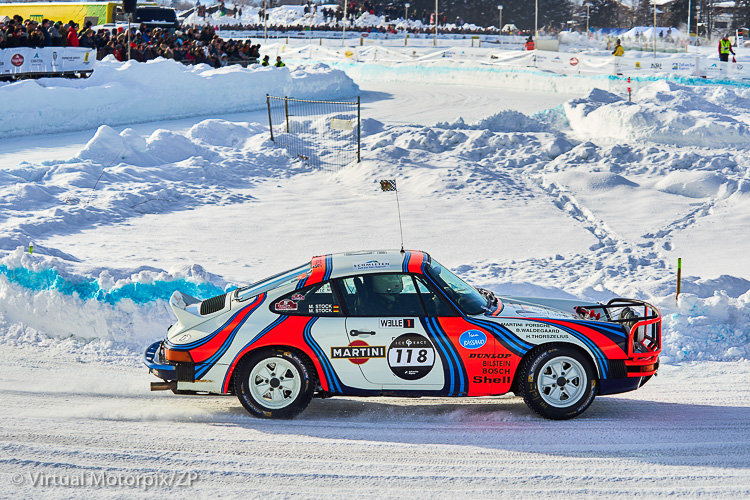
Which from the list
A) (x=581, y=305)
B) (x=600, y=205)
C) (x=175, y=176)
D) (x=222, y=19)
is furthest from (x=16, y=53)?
(x=222, y=19)

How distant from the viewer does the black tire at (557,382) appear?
6.50 m

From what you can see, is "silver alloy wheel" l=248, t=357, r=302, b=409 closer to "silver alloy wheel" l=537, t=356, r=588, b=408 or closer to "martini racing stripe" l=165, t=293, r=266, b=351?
"martini racing stripe" l=165, t=293, r=266, b=351

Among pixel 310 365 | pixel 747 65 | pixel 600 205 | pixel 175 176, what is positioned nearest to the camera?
pixel 310 365

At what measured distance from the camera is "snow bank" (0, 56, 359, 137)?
24328 mm

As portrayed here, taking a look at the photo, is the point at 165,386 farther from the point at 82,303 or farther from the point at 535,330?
the point at 535,330

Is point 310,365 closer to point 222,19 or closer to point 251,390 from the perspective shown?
point 251,390

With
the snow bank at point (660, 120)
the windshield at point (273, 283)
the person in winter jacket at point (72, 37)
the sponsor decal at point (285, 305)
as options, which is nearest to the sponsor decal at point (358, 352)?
the sponsor decal at point (285, 305)

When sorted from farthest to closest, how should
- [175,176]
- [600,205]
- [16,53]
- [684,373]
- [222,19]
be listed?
[222,19] → [16,53] → [175,176] → [600,205] → [684,373]

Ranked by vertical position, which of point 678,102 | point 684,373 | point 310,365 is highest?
point 678,102

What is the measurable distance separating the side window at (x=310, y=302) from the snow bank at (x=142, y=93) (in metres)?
20.0

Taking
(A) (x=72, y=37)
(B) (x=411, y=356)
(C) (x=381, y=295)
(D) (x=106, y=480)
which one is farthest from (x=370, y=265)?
(A) (x=72, y=37)

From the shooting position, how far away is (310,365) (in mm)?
6582

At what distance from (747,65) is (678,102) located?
45.5ft

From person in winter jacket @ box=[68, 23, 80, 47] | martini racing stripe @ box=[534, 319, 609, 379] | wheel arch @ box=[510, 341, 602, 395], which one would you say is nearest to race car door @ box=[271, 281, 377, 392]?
wheel arch @ box=[510, 341, 602, 395]
